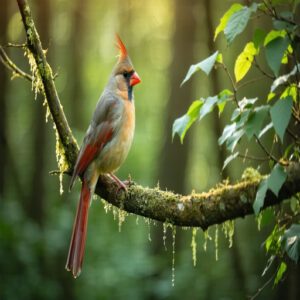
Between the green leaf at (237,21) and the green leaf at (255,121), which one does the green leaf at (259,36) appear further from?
the green leaf at (255,121)

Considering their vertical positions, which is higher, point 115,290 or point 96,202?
point 96,202

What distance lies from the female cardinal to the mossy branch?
16 cm

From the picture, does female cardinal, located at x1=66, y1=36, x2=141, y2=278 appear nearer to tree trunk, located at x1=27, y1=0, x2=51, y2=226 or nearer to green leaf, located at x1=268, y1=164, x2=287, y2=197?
green leaf, located at x1=268, y1=164, x2=287, y2=197

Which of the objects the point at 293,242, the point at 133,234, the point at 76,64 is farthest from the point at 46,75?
the point at 76,64

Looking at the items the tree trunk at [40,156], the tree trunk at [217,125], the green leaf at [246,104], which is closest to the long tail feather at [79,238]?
the green leaf at [246,104]

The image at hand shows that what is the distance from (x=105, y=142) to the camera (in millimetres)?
5562

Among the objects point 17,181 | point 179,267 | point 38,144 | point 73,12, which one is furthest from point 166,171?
point 73,12

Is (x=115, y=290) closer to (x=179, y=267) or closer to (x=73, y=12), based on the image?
(x=179, y=267)

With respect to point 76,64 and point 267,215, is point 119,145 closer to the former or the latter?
point 267,215

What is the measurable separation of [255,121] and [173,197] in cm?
129

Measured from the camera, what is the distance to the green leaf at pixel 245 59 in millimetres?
3561

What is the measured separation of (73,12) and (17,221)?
9.04 m

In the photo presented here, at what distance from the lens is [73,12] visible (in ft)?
61.9

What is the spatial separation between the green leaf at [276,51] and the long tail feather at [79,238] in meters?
2.49
